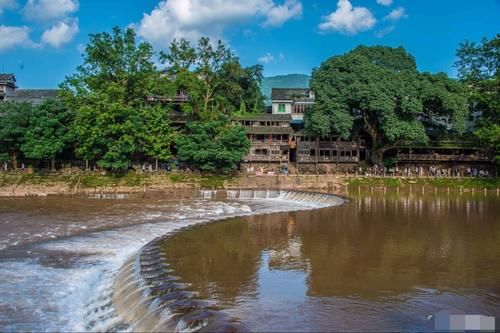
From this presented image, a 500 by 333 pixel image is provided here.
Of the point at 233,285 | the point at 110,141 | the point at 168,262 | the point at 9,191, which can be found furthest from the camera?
the point at 110,141

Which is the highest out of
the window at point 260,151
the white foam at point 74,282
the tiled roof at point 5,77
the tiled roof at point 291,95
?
the tiled roof at point 5,77

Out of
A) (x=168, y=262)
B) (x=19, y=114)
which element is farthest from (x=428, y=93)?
(x=19, y=114)

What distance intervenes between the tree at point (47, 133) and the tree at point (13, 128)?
93 cm

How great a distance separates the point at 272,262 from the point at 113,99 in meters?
37.9

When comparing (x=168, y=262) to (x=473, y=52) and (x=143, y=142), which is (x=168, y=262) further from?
(x=473, y=52)

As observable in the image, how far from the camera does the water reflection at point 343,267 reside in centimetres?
1479

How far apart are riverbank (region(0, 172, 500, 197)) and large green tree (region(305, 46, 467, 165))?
5.36 meters

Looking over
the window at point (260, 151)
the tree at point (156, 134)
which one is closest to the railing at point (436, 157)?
the window at point (260, 151)

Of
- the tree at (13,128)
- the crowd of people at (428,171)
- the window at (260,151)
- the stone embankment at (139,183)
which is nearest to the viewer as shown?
the stone embankment at (139,183)

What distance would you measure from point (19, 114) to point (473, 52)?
55.1 metres

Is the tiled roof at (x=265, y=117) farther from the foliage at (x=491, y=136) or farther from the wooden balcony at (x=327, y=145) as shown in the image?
the foliage at (x=491, y=136)

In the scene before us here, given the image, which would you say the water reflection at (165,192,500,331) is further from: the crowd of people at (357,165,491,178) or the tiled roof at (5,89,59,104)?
the tiled roof at (5,89,59,104)

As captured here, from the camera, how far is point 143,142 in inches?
2083

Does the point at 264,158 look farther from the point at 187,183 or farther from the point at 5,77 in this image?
the point at 5,77
